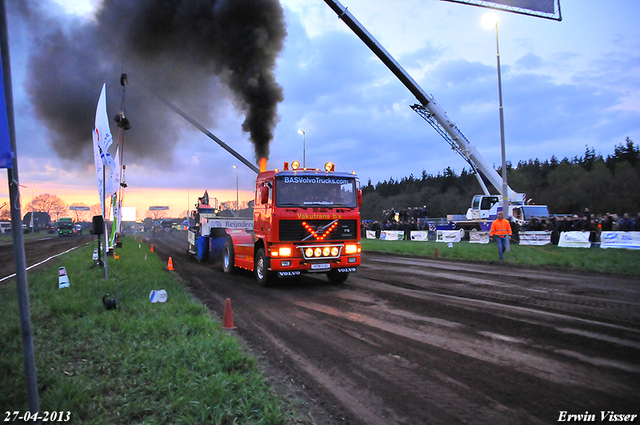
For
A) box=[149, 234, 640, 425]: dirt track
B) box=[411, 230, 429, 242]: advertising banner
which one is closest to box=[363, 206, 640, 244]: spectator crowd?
box=[411, 230, 429, 242]: advertising banner

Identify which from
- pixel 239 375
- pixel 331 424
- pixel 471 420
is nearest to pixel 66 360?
pixel 239 375

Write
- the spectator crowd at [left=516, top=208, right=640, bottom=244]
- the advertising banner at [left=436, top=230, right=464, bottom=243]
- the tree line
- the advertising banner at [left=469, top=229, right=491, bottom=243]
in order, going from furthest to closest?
A: the tree line, the advertising banner at [left=436, top=230, right=464, bottom=243], the advertising banner at [left=469, top=229, right=491, bottom=243], the spectator crowd at [left=516, top=208, right=640, bottom=244]

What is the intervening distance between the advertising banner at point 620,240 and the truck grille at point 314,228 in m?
13.2

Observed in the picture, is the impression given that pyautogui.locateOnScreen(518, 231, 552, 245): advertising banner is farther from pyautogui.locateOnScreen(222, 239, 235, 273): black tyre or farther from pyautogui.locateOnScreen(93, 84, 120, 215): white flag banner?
pyautogui.locateOnScreen(93, 84, 120, 215): white flag banner

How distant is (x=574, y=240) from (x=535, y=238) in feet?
7.96

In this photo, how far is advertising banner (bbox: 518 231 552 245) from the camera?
68.1ft

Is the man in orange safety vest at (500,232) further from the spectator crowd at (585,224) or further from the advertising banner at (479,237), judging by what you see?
the advertising banner at (479,237)

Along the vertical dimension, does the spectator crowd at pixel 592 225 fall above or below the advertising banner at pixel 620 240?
above

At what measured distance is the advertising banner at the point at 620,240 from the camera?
16.2 meters

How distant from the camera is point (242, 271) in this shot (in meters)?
13.8

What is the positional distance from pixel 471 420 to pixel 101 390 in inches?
129

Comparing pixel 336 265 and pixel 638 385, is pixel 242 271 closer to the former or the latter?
A: pixel 336 265

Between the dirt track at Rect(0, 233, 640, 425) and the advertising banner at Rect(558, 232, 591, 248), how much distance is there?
979cm

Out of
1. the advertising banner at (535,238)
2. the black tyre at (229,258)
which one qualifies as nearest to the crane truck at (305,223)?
the black tyre at (229,258)
